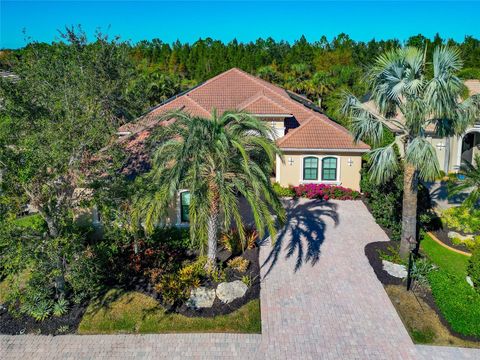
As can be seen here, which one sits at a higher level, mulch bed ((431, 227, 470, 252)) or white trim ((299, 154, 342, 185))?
white trim ((299, 154, 342, 185))

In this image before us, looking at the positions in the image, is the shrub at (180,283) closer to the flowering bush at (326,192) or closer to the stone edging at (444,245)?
the flowering bush at (326,192)

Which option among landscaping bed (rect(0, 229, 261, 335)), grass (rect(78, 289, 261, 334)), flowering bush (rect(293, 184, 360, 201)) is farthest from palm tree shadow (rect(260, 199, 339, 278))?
grass (rect(78, 289, 261, 334))

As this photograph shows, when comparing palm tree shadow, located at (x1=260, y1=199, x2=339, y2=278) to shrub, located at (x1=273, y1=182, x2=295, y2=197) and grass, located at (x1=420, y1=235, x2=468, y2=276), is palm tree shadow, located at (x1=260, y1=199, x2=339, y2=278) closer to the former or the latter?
shrub, located at (x1=273, y1=182, x2=295, y2=197)

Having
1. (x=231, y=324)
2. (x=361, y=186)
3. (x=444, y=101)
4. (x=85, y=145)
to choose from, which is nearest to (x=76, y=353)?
(x=231, y=324)

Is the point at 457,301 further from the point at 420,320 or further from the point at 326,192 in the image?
the point at 326,192

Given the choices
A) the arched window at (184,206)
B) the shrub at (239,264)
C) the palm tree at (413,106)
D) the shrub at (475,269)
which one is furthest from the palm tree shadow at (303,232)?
the shrub at (475,269)

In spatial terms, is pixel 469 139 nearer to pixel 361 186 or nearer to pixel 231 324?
pixel 361 186

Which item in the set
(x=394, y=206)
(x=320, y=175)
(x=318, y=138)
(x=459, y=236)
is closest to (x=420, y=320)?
(x=394, y=206)
